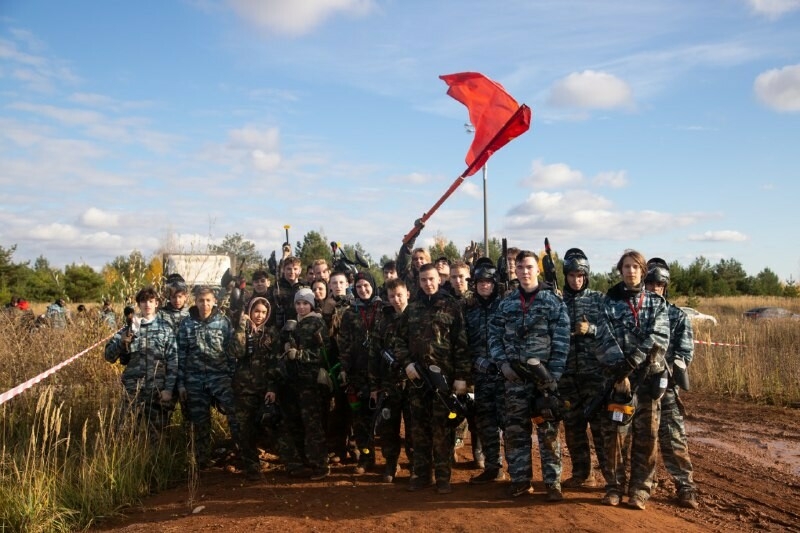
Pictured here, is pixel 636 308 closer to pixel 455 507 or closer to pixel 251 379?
pixel 455 507

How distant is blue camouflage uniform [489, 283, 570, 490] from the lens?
5.86 m

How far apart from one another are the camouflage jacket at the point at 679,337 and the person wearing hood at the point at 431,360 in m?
1.92

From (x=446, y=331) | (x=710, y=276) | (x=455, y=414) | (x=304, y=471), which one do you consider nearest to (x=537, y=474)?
(x=455, y=414)

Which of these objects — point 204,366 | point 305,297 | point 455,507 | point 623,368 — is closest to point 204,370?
point 204,366

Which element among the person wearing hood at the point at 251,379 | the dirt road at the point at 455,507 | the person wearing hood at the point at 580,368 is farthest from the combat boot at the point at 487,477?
the person wearing hood at the point at 251,379

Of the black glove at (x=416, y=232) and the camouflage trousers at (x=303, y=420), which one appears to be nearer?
the camouflage trousers at (x=303, y=420)

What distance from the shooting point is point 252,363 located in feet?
23.4

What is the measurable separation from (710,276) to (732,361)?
2500 centimetres

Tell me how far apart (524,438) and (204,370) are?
3591 mm

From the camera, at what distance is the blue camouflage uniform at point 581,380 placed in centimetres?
640

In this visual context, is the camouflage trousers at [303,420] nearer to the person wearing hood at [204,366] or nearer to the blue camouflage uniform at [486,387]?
the person wearing hood at [204,366]

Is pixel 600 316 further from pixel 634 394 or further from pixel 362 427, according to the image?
pixel 362 427

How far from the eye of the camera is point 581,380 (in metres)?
6.45

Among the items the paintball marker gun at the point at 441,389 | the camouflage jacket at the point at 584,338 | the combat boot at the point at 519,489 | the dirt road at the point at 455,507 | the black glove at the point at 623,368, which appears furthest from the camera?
the camouflage jacket at the point at 584,338
